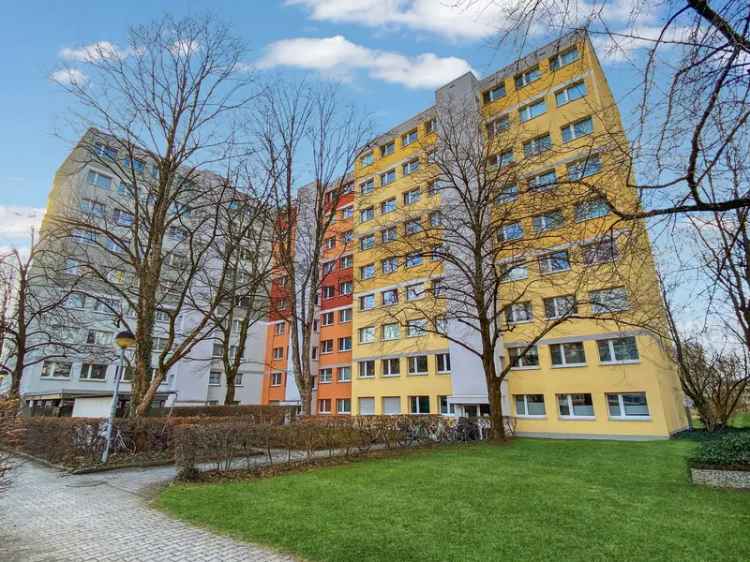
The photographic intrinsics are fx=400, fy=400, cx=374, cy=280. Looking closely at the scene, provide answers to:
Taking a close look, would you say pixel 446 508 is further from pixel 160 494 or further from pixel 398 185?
pixel 398 185

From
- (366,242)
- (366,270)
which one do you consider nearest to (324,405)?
(366,270)

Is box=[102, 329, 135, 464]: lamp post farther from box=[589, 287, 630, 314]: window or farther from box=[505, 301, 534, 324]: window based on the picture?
box=[505, 301, 534, 324]: window

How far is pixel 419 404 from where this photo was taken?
29266mm

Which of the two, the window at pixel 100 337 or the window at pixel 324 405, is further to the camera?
the window at pixel 324 405

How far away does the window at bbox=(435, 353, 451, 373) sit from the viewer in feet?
92.6

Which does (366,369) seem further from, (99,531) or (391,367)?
(99,531)

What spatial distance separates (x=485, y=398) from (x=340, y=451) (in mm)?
→ 11708

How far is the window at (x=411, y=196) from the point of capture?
32906 millimetres

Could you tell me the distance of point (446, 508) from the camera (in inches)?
261

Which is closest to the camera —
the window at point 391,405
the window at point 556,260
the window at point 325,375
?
the window at point 556,260

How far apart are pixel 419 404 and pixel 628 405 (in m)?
13.4

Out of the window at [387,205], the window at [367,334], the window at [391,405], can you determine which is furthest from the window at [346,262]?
the window at [391,405]

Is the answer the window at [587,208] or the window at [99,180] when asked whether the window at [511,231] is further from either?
the window at [99,180]

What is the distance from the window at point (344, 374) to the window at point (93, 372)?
70.3 feet
